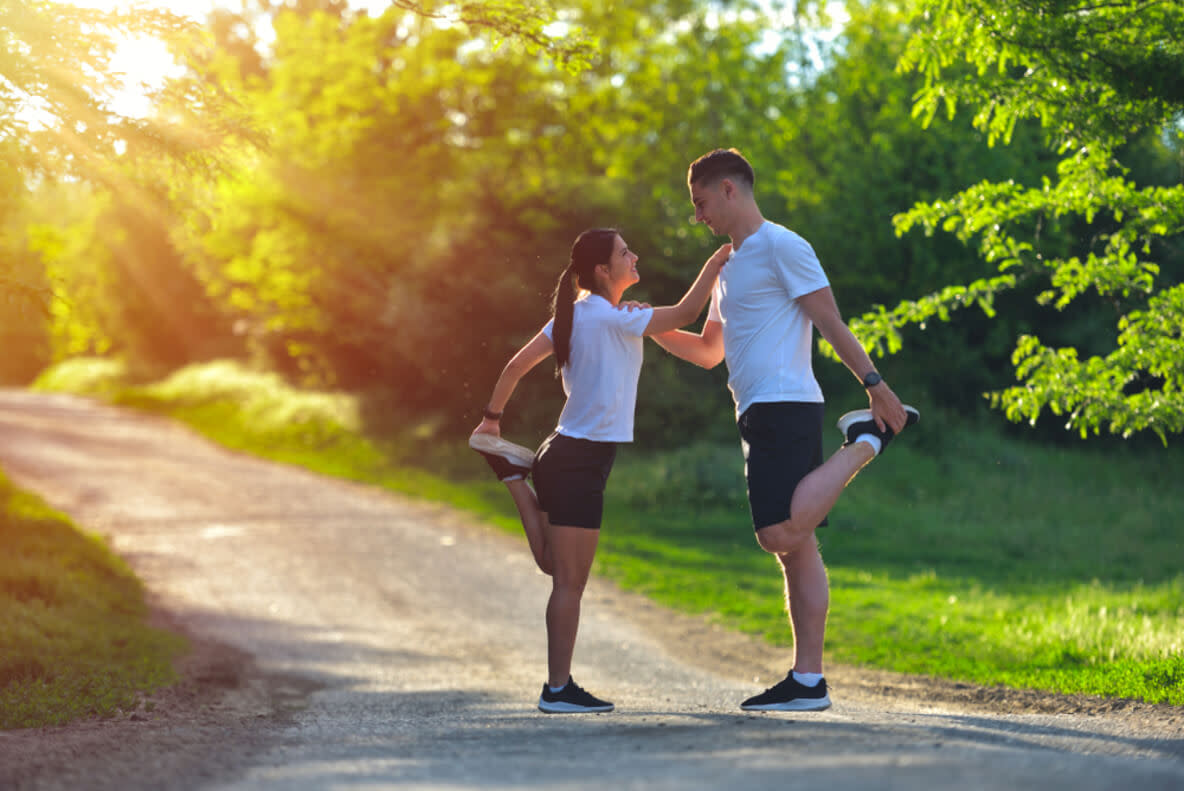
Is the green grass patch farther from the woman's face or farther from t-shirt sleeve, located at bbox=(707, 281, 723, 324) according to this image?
t-shirt sleeve, located at bbox=(707, 281, 723, 324)

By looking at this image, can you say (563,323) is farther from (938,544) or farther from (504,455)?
(938,544)

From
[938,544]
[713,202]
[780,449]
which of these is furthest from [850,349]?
[938,544]

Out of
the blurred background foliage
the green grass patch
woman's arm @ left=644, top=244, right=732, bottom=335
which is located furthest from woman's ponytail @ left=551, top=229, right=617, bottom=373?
the green grass patch

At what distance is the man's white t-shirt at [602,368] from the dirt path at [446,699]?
132 cm

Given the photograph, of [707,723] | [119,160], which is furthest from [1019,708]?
[119,160]

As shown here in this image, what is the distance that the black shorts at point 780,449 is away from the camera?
4.87m

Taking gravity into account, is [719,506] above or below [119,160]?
below

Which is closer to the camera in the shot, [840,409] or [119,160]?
[119,160]

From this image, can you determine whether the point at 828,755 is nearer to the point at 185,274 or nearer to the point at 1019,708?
the point at 1019,708

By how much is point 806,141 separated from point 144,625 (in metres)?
18.3

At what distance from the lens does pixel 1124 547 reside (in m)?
14.1

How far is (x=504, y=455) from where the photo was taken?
5289 mm

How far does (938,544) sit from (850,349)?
34.0ft

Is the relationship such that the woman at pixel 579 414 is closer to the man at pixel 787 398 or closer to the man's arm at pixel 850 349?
the man at pixel 787 398
